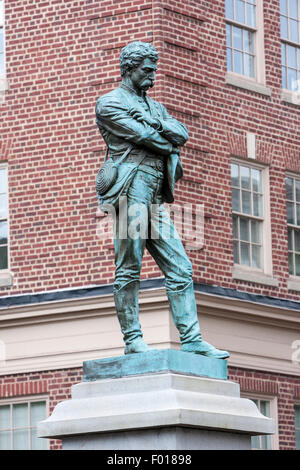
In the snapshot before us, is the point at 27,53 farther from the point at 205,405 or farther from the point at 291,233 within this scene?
the point at 205,405

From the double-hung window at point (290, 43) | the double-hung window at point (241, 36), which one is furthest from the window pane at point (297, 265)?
the double-hung window at point (241, 36)

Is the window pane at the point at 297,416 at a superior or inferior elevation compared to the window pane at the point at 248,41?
inferior

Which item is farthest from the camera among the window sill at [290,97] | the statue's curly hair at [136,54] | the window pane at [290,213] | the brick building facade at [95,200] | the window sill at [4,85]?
the window sill at [290,97]

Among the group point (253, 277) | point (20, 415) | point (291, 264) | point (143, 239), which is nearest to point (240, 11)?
point (291, 264)

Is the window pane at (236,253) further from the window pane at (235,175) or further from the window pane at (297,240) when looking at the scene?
the window pane at (297,240)

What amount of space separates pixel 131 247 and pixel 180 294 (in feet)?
1.88

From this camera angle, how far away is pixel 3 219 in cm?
2188

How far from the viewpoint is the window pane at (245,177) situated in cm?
2216

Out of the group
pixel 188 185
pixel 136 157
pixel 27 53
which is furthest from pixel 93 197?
pixel 136 157

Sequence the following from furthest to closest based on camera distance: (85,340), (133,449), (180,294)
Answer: (85,340)
(180,294)
(133,449)

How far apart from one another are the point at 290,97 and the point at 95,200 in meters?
4.57

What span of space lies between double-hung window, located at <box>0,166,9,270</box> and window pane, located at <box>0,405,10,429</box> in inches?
87.9

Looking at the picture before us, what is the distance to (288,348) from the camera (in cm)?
2217

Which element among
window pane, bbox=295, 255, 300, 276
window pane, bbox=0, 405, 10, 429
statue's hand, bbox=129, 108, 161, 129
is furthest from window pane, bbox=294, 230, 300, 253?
statue's hand, bbox=129, 108, 161, 129
